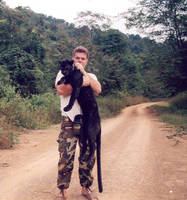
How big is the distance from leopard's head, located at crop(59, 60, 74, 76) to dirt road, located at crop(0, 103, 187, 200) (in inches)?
60.7

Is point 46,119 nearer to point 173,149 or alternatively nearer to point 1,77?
point 1,77

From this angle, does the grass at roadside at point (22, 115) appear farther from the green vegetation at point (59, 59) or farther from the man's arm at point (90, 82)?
the man's arm at point (90, 82)

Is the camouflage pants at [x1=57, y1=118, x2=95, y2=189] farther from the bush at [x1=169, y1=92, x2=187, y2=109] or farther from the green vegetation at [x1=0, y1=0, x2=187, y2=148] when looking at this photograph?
the bush at [x1=169, y1=92, x2=187, y2=109]

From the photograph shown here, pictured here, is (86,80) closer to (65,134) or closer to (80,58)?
(80,58)

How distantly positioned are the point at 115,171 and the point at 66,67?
7.85 ft

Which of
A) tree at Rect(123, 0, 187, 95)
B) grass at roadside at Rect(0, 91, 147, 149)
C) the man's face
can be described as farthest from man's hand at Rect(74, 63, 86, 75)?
tree at Rect(123, 0, 187, 95)

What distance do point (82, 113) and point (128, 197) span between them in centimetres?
125

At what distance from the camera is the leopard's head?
273 cm

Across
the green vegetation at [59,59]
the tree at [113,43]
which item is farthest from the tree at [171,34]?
the tree at [113,43]

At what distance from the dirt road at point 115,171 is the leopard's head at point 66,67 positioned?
1543mm

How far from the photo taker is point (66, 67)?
273 centimetres

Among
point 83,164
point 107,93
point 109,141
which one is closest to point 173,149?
point 109,141

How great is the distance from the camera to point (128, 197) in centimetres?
326

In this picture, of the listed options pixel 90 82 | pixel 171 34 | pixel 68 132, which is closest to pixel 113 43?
pixel 171 34
